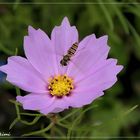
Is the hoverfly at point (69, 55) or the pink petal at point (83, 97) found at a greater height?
→ the hoverfly at point (69, 55)

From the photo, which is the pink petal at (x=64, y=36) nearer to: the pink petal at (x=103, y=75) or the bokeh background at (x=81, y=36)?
the pink petal at (x=103, y=75)

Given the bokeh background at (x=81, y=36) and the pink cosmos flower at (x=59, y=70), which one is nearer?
the pink cosmos flower at (x=59, y=70)

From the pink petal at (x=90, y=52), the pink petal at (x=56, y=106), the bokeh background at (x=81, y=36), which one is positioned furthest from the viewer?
the bokeh background at (x=81, y=36)

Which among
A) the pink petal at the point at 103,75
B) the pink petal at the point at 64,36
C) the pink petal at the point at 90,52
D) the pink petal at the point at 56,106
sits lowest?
the pink petal at the point at 56,106

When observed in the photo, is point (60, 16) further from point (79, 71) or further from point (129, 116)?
point (79, 71)

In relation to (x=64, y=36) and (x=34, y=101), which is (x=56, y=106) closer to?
(x=34, y=101)

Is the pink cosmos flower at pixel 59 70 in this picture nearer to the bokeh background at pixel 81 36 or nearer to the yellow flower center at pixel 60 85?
the yellow flower center at pixel 60 85

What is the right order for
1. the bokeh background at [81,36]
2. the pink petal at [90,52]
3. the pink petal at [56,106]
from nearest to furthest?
the pink petal at [56,106]
the pink petal at [90,52]
the bokeh background at [81,36]

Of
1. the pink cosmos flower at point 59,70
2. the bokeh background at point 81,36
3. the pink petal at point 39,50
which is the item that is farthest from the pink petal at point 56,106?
the bokeh background at point 81,36

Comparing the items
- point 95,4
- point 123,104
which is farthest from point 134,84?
point 95,4
